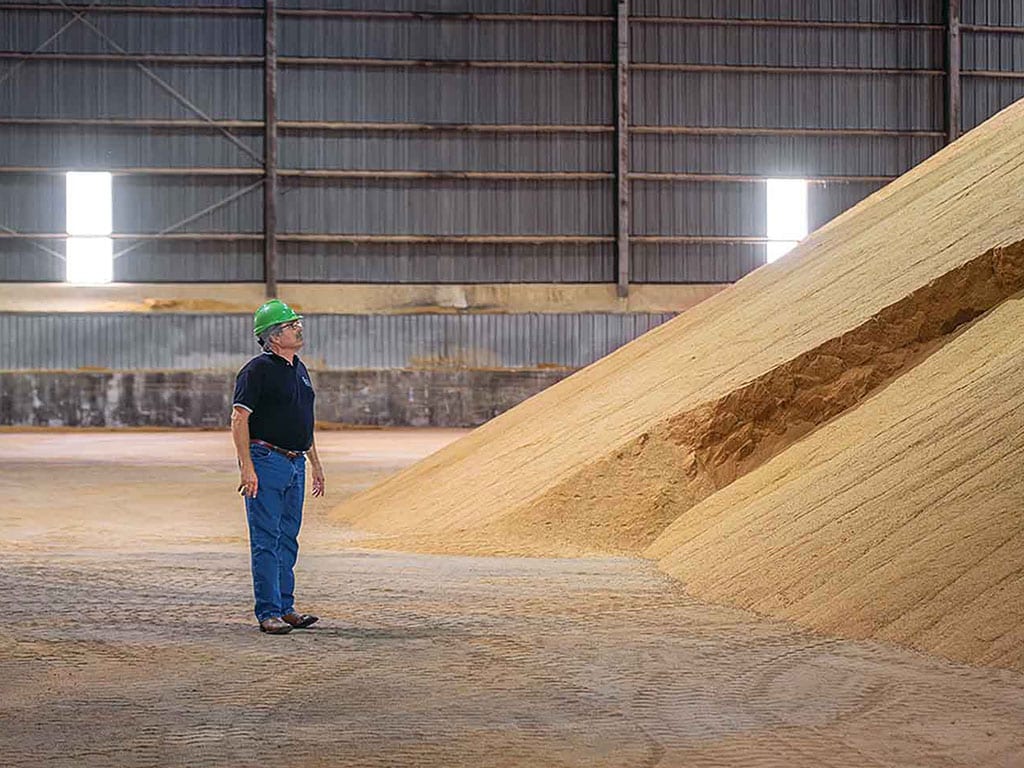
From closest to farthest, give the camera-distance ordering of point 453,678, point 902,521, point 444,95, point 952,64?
point 453,678 → point 902,521 → point 444,95 → point 952,64

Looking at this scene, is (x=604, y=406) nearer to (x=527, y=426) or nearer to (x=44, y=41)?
(x=527, y=426)

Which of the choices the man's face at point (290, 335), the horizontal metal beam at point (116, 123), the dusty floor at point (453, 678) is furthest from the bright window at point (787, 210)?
the man's face at point (290, 335)

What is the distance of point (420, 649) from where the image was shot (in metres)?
6.33

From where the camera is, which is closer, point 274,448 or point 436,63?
point 274,448

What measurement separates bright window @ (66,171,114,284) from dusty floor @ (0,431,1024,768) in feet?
69.5

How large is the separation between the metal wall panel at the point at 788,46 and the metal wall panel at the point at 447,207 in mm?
3471

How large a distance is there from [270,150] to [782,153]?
11.2m

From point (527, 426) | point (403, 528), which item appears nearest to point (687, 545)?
point (403, 528)

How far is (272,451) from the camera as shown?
6879 millimetres

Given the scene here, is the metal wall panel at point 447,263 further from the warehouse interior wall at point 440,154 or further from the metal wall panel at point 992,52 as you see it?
the metal wall panel at point 992,52

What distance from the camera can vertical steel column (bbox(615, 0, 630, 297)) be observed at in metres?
30.5

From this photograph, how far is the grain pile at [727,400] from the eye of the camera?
1019 cm

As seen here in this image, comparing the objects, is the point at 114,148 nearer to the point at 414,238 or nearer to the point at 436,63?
the point at 414,238

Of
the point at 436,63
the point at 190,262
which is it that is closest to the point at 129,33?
the point at 190,262
